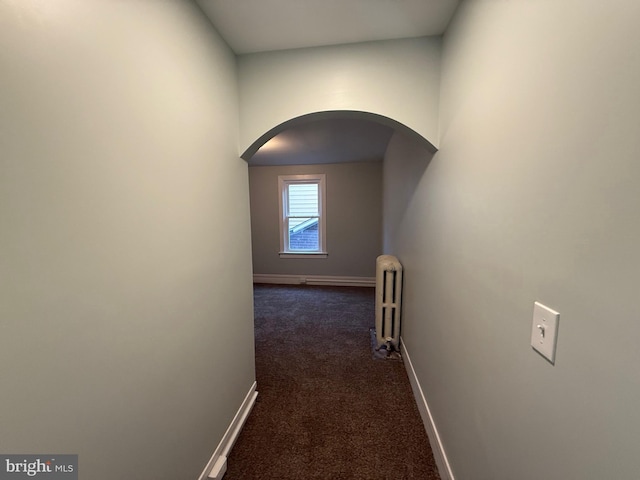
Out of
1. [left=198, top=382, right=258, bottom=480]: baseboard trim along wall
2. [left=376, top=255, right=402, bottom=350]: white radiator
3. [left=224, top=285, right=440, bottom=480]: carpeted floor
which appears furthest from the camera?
[left=376, top=255, right=402, bottom=350]: white radiator

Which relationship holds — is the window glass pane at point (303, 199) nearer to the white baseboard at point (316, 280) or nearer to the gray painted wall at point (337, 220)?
the gray painted wall at point (337, 220)

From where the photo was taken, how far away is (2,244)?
0.52 meters

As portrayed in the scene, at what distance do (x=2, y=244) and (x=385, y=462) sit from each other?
1.81 m

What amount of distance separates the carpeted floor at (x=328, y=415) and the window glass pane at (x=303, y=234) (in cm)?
215

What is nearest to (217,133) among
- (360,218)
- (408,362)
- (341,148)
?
(408,362)

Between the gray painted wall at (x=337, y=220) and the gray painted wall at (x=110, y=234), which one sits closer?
the gray painted wall at (x=110, y=234)

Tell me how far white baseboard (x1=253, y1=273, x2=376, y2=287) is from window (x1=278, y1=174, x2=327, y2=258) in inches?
17.4

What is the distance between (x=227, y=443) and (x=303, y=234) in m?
3.76

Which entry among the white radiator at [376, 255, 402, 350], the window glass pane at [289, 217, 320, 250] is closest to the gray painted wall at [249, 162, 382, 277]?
the window glass pane at [289, 217, 320, 250]

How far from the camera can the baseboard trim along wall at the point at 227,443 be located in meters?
1.25

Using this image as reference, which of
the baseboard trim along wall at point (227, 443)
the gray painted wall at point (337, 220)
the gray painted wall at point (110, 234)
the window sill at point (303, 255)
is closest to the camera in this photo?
the gray painted wall at point (110, 234)

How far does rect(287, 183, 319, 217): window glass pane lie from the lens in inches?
189

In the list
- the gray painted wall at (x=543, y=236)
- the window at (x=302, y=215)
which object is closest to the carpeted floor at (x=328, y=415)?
the gray painted wall at (x=543, y=236)

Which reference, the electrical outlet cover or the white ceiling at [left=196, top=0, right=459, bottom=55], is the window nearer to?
the white ceiling at [left=196, top=0, right=459, bottom=55]
